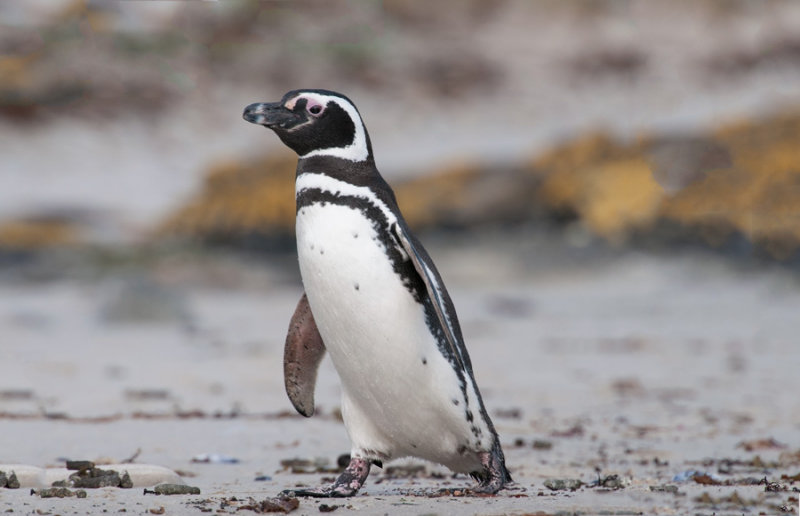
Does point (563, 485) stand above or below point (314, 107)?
below

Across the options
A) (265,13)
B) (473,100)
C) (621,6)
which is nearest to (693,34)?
(621,6)

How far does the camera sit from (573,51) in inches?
1100

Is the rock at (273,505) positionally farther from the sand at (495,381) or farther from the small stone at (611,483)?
the small stone at (611,483)

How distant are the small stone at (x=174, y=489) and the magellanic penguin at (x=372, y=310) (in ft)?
1.13

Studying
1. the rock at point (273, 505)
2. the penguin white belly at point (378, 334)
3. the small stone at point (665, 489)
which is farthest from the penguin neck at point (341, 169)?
the small stone at point (665, 489)

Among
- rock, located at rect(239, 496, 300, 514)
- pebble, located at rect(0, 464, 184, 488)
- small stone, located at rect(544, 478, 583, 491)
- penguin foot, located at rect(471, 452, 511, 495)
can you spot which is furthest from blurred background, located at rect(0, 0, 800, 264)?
rock, located at rect(239, 496, 300, 514)

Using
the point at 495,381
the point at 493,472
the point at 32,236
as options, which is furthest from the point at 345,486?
the point at 32,236

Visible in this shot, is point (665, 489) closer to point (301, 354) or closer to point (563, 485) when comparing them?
point (563, 485)

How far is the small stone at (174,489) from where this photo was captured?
3.48m

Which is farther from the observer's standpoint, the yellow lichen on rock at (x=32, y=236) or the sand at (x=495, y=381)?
the yellow lichen on rock at (x=32, y=236)

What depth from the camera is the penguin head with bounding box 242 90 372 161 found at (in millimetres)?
3703

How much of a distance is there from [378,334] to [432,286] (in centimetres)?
23

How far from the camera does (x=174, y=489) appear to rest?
3.51m

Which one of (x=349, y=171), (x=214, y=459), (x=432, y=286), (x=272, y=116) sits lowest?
(x=214, y=459)
